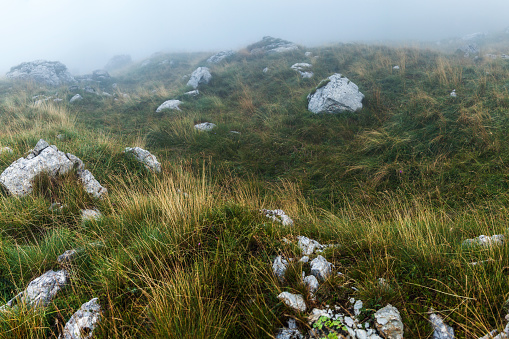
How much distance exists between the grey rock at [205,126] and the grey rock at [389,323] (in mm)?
8716

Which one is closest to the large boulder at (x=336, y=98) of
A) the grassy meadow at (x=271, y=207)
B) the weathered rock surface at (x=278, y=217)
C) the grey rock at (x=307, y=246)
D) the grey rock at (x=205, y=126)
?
the grassy meadow at (x=271, y=207)

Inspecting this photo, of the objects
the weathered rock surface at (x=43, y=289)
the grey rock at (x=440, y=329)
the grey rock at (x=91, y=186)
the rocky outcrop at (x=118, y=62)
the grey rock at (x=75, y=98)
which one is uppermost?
the rocky outcrop at (x=118, y=62)

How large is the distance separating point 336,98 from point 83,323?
389 inches

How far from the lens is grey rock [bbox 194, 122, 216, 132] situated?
9852 millimetres

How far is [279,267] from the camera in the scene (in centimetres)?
254

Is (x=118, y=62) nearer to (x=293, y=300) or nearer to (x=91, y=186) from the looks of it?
(x=91, y=186)

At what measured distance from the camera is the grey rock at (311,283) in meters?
2.27

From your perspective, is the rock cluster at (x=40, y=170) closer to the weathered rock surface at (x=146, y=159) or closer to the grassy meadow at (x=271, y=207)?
the grassy meadow at (x=271, y=207)

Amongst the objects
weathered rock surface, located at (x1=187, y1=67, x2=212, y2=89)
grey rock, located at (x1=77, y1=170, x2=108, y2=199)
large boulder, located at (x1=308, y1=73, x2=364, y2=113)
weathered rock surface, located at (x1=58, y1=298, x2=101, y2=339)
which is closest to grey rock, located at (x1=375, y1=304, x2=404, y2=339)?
weathered rock surface, located at (x1=58, y1=298, x2=101, y2=339)

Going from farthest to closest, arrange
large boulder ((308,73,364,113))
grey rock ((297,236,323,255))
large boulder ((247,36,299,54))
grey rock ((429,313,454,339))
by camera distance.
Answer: large boulder ((247,36,299,54))
large boulder ((308,73,364,113))
grey rock ((297,236,323,255))
grey rock ((429,313,454,339))

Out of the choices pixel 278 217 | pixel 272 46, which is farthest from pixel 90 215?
pixel 272 46

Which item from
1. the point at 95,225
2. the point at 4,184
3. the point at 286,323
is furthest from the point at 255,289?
the point at 4,184

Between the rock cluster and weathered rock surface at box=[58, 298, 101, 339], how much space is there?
2.96m

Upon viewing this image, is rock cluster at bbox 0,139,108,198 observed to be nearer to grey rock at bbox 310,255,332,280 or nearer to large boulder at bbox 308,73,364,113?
grey rock at bbox 310,255,332,280
